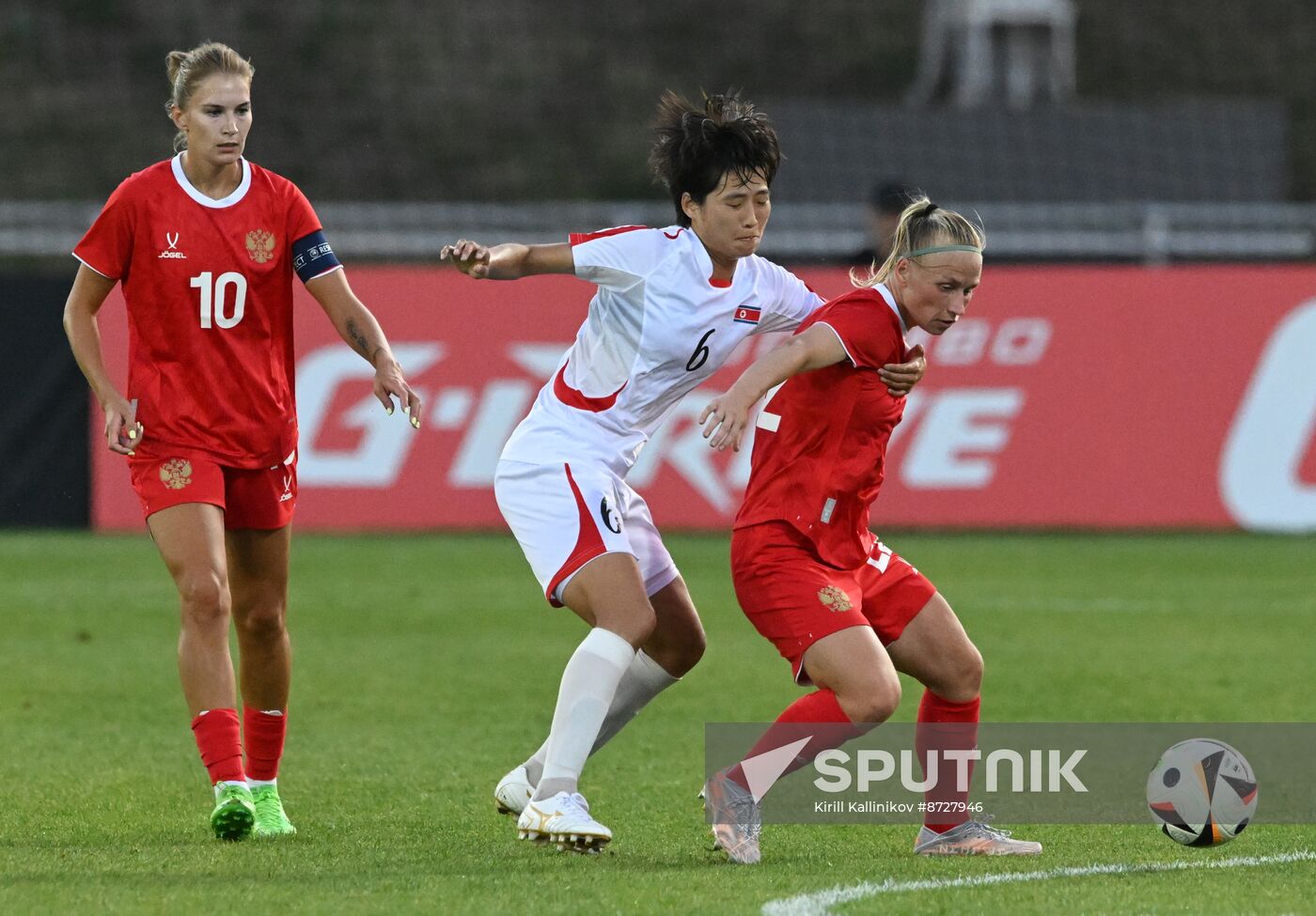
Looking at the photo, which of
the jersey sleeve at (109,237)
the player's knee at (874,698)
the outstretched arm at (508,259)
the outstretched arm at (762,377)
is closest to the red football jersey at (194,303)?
the jersey sleeve at (109,237)

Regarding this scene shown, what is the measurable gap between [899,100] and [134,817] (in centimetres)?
2393

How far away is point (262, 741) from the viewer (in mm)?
5875

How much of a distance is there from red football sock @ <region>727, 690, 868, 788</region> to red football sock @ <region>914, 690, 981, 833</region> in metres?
0.35

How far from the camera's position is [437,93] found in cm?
2788

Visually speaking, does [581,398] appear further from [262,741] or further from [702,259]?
[262,741]

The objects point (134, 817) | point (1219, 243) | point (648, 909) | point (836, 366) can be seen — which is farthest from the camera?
point (1219, 243)

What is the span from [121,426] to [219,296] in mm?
464

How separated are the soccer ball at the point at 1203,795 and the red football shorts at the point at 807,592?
83 cm

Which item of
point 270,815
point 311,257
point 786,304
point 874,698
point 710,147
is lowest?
point 270,815

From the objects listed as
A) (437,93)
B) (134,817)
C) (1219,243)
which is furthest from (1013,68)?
(134,817)

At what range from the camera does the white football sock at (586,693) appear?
517cm

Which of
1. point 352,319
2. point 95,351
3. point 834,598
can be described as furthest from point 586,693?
point 95,351

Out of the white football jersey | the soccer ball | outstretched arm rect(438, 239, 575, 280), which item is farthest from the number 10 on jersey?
the soccer ball

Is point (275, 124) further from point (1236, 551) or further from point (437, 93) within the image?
point (1236, 551)
